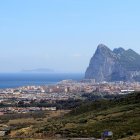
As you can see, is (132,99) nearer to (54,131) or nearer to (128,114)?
(128,114)

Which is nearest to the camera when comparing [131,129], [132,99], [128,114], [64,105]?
[131,129]

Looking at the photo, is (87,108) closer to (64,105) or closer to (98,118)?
(98,118)

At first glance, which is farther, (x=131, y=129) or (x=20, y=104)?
(x=20, y=104)

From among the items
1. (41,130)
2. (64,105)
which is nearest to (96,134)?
(41,130)

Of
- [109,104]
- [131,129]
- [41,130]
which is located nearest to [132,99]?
[109,104]

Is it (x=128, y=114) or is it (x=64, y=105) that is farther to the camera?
(x=64, y=105)

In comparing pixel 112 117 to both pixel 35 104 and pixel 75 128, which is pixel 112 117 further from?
pixel 35 104

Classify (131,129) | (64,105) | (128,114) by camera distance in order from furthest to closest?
1. (64,105)
2. (128,114)
3. (131,129)

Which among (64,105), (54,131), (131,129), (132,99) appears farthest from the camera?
(64,105)

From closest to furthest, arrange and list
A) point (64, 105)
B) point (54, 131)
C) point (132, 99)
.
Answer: point (54, 131) < point (132, 99) < point (64, 105)
